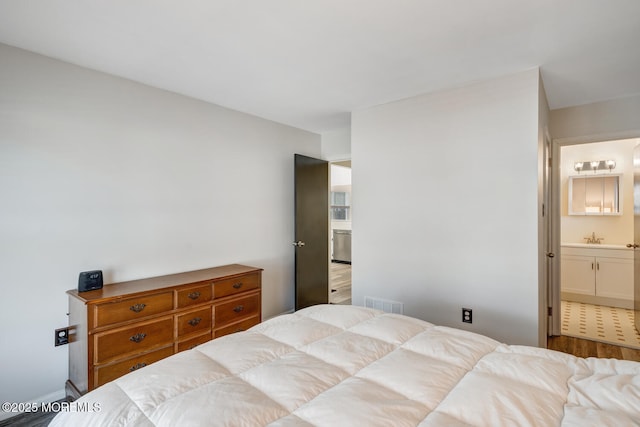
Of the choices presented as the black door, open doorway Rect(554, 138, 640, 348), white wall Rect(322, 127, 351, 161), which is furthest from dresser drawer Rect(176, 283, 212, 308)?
open doorway Rect(554, 138, 640, 348)

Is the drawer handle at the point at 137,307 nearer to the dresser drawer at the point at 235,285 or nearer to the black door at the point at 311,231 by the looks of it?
the dresser drawer at the point at 235,285

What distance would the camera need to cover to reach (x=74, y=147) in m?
2.38

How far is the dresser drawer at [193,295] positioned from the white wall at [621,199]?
16.5ft

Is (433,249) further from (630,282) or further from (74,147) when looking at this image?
(630,282)

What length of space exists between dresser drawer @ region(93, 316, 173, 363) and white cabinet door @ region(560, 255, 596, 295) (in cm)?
522

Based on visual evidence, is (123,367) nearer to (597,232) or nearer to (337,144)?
(337,144)

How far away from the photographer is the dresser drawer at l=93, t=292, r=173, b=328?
214 cm

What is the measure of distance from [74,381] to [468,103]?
374 centimetres

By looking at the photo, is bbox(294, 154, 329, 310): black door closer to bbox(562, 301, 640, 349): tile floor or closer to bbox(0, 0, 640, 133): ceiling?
bbox(0, 0, 640, 133): ceiling

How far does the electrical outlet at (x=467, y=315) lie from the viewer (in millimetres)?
2725

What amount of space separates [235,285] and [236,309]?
0.73 ft

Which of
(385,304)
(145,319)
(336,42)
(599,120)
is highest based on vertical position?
(336,42)

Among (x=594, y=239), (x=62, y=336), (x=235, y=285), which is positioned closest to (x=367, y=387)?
(x=235, y=285)

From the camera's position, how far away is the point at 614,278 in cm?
431
